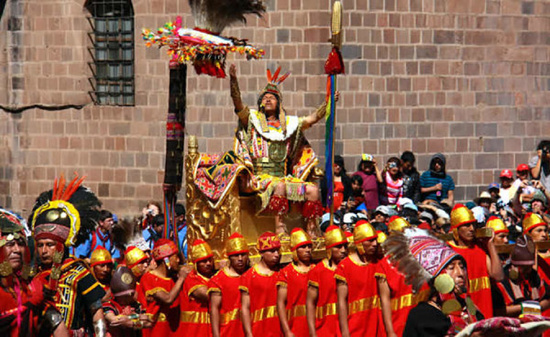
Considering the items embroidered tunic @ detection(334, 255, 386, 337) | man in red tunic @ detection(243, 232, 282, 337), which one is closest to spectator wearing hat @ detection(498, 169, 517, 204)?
embroidered tunic @ detection(334, 255, 386, 337)

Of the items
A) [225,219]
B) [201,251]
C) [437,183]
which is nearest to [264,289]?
[201,251]

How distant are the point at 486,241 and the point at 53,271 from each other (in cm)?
458

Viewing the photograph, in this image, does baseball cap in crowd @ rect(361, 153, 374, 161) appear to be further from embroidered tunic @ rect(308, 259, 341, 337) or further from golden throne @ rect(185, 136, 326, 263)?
embroidered tunic @ rect(308, 259, 341, 337)

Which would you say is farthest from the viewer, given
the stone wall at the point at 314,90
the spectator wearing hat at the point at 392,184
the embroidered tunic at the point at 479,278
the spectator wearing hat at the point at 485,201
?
the stone wall at the point at 314,90

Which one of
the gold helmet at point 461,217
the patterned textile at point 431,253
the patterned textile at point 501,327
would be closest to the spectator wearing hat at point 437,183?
the gold helmet at point 461,217

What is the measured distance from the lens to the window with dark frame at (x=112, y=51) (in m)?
21.3

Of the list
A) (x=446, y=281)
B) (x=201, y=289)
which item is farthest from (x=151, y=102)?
(x=446, y=281)

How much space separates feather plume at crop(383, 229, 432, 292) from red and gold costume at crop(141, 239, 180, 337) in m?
3.60

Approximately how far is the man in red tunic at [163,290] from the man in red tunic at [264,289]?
642 millimetres

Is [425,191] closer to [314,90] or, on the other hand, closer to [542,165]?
[542,165]

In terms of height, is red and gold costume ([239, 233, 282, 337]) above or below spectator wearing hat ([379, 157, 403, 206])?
below

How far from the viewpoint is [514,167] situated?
21.1 m

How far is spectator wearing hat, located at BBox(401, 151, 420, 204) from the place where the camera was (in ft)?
61.9

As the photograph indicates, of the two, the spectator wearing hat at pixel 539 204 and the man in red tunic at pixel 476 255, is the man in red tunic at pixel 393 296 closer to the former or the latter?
the man in red tunic at pixel 476 255
